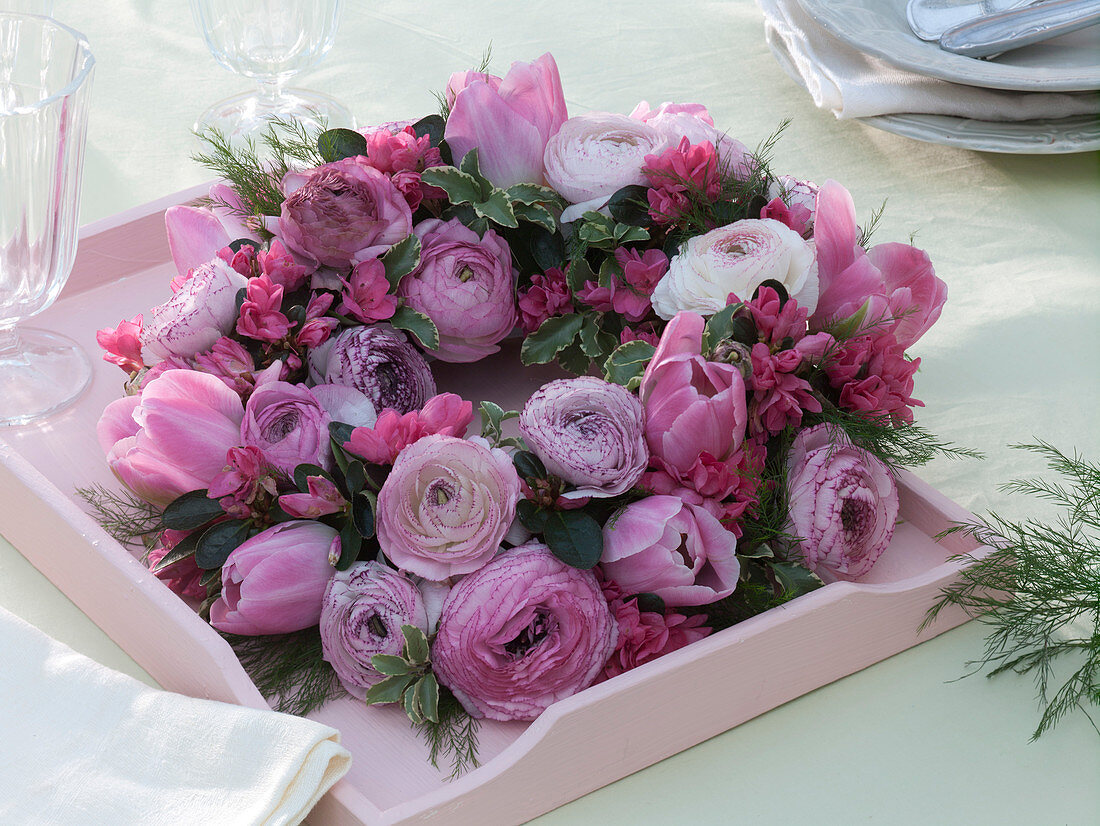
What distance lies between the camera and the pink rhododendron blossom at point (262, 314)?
52cm

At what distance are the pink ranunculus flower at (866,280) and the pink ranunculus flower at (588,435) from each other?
12 centimetres

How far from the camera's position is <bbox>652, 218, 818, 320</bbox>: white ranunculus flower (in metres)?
0.51

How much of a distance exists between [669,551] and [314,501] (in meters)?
0.13

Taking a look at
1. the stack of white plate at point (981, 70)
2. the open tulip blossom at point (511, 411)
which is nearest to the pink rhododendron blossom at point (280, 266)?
the open tulip blossom at point (511, 411)

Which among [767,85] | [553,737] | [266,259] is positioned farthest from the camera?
[767,85]

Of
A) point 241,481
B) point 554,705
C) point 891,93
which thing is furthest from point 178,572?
point 891,93

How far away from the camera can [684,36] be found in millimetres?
1016

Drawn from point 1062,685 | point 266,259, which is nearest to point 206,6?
point 266,259

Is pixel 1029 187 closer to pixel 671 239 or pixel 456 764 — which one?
pixel 671 239

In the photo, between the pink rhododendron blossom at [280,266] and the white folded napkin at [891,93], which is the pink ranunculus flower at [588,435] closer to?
the pink rhododendron blossom at [280,266]

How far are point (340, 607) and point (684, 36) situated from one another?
28.0 inches

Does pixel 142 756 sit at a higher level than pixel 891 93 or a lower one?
lower

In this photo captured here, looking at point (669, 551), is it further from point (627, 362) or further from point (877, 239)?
point (877, 239)

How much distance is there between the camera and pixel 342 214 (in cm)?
54
